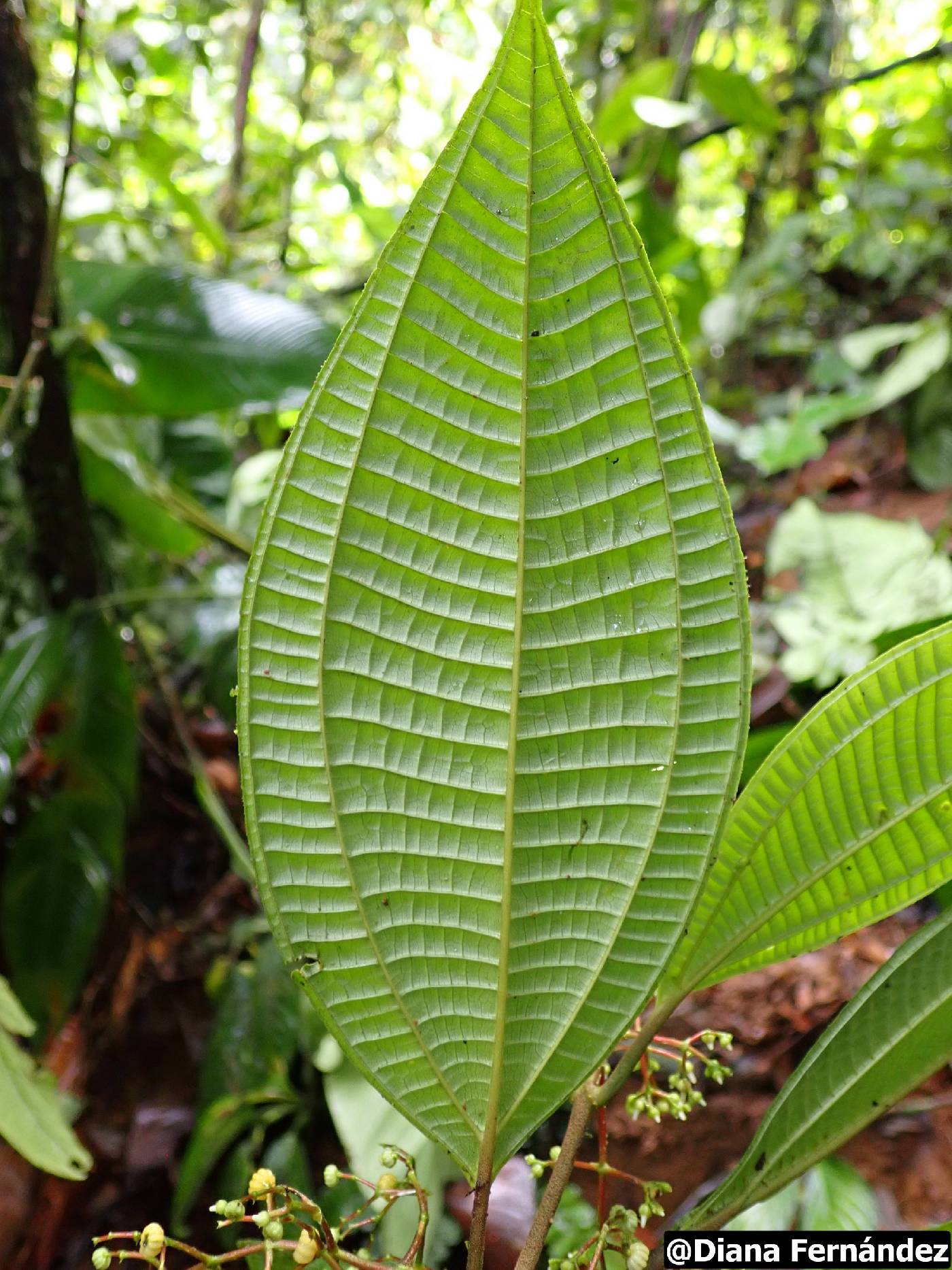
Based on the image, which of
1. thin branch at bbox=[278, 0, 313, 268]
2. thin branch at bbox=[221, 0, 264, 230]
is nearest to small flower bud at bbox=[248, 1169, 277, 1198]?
thin branch at bbox=[278, 0, 313, 268]

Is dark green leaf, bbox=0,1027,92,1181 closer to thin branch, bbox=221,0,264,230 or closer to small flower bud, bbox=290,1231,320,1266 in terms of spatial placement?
small flower bud, bbox=290,1231,320,1266

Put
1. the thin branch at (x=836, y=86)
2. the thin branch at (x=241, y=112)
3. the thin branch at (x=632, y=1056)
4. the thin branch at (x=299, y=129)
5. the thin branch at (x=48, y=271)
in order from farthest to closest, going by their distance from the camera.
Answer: the thin branch at (x=299, y=129) → the thin branch at (x=241, y=112) → the thin branch at (x=836, y=86) → the thin branch at (x=48, y=271) → the thin branch at (x=632, y=1056)

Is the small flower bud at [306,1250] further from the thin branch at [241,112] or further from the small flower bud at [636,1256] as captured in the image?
the thin branch at [241,112]

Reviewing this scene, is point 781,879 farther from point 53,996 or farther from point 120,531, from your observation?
point 120,531

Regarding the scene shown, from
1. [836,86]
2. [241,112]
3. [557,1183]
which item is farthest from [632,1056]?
[241,112]

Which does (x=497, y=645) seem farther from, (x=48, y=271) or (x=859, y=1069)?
(x=48, y=271)

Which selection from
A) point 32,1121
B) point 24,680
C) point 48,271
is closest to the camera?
point 32,1121

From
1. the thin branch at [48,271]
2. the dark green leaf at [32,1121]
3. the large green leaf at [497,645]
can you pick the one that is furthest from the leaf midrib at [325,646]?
the thin branch at [48,271]
